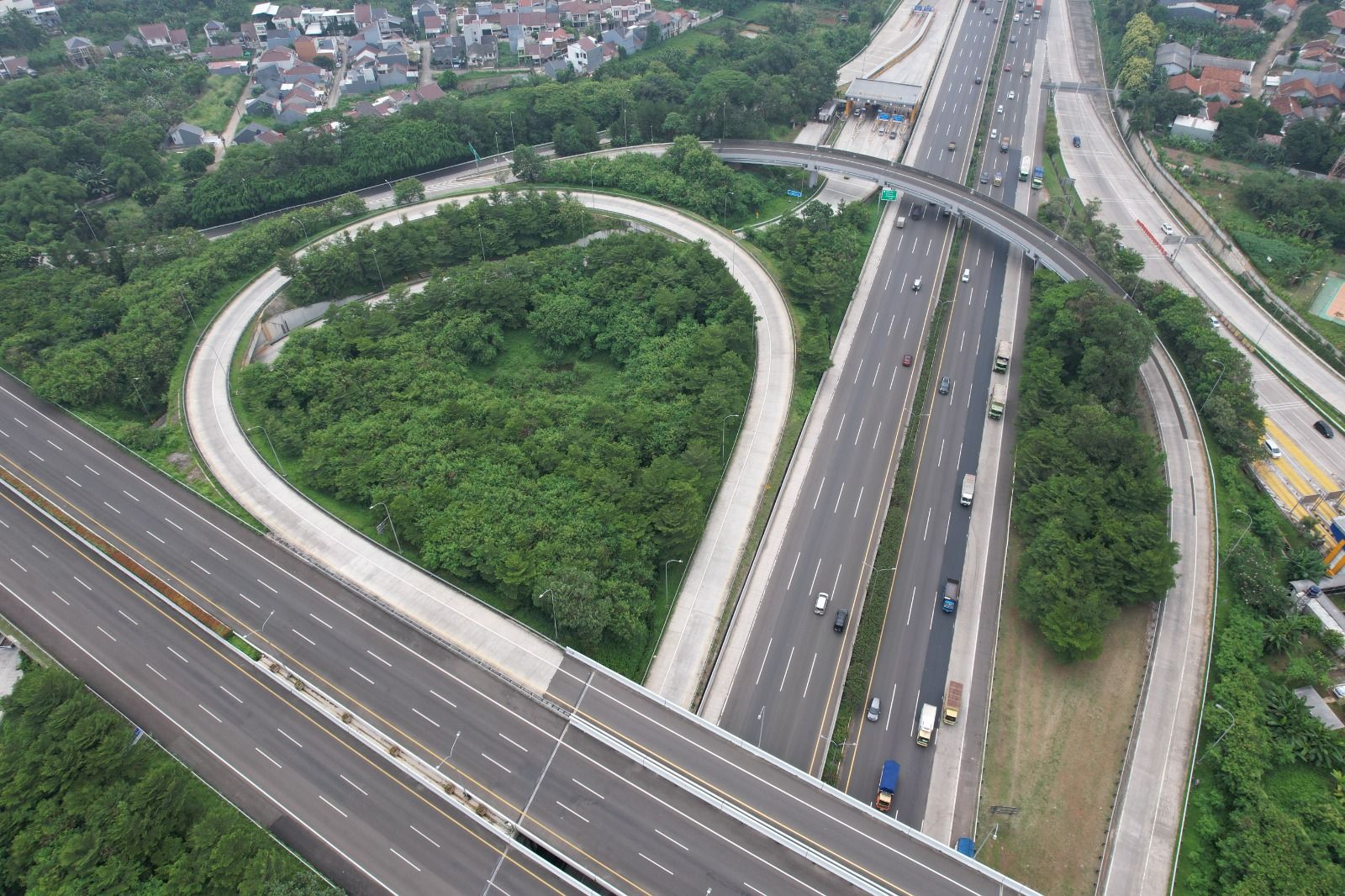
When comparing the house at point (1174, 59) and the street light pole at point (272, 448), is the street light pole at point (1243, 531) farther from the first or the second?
the house at point (1174, 59)

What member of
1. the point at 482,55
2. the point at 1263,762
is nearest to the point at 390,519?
the point at 1263,762

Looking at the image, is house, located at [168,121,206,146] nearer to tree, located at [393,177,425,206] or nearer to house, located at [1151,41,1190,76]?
tree, located at [393,177,425,206]

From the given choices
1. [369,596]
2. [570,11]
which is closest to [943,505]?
[369,596]

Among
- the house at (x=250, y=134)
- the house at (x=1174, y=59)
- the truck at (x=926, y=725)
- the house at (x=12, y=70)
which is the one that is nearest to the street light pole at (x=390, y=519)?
the truck at (x=926, y=725)

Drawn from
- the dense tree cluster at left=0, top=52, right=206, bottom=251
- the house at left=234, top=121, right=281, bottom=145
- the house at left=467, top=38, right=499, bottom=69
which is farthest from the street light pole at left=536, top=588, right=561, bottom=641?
the house at left=467, top=38, right=499, bottom=69

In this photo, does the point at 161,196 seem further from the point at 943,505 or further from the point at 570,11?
the point at 943,505
